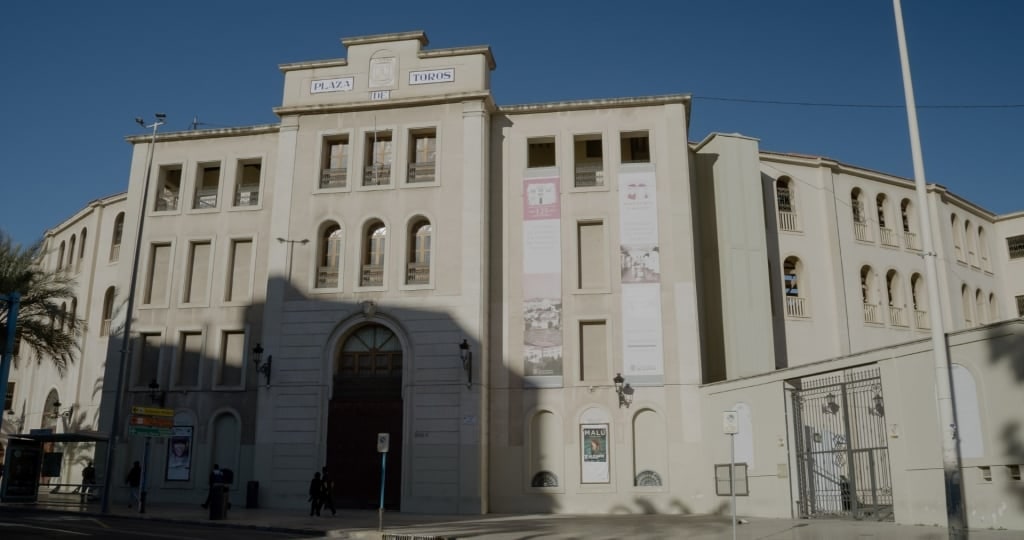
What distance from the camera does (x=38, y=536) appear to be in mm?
16719

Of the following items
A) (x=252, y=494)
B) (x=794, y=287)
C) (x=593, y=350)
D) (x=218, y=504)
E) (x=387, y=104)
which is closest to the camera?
(x=218, y=504)

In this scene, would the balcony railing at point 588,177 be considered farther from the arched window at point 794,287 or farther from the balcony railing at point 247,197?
the balcony railing at point 247,197

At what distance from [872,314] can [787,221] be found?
16.5 ft

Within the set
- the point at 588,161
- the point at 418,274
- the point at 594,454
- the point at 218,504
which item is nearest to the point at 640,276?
the point at 588,161

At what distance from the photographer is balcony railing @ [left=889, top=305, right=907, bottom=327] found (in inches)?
1336

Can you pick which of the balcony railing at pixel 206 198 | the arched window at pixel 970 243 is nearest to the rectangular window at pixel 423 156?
the balcony railing at pixel 206 198

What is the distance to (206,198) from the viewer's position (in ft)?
107

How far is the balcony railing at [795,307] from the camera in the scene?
3192 cm

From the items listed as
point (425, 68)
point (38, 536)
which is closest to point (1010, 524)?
point (38, 536)

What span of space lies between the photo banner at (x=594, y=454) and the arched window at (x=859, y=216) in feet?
47.2

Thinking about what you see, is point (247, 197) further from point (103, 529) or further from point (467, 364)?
point (103, 529)

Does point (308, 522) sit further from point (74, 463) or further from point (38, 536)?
point (74, 463)

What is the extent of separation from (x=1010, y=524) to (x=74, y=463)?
33.7 metres

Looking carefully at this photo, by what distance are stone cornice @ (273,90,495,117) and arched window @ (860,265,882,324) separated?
16.3 metres
